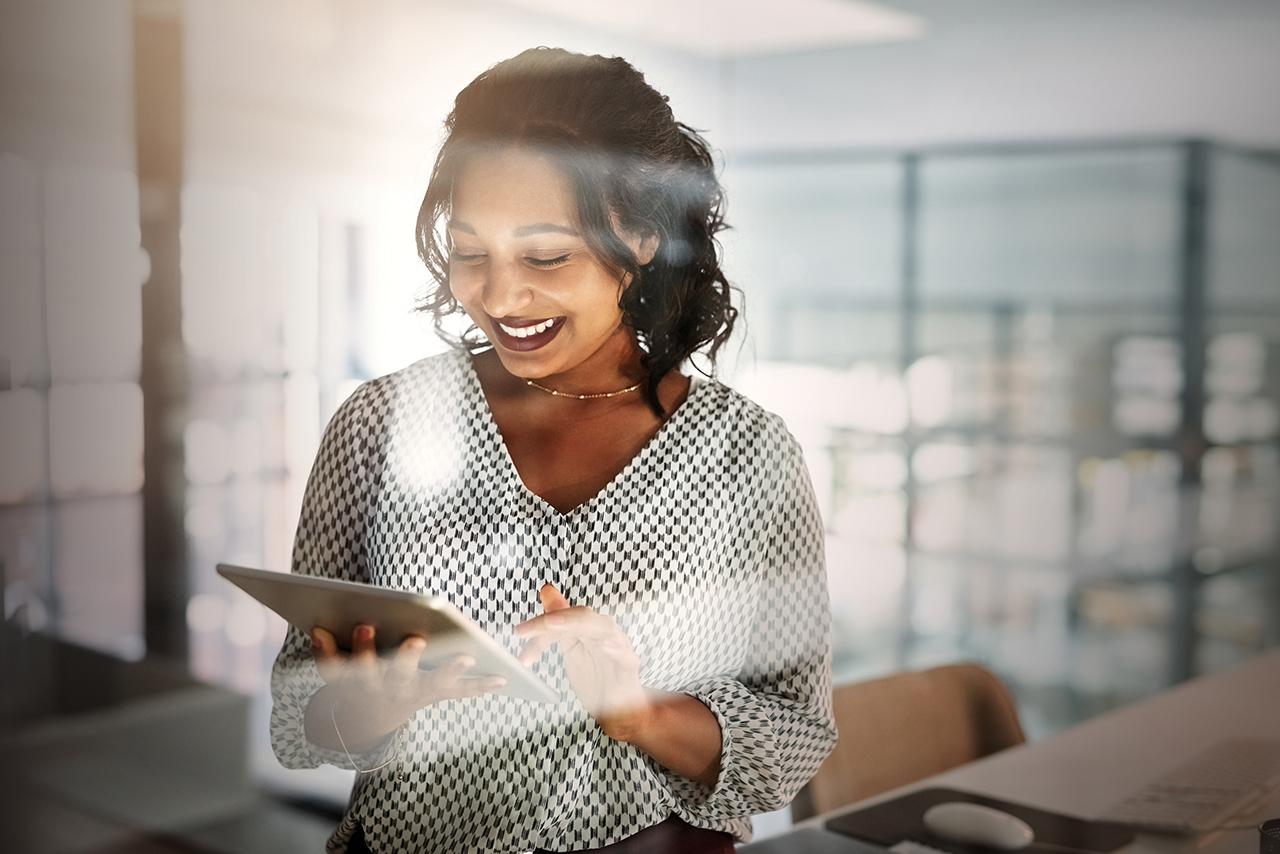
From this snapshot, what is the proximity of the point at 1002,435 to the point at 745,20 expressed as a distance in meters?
1.98

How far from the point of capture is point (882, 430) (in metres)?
2.96

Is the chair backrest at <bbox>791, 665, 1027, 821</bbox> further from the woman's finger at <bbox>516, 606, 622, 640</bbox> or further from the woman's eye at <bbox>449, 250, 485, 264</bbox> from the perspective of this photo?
the woman's eye at <bbox>449, 250, 485, 264</bbox>

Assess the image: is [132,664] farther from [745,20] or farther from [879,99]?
[879,99]

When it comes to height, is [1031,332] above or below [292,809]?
above

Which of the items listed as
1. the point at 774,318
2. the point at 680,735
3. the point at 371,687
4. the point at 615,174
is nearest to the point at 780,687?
the point at 680,735

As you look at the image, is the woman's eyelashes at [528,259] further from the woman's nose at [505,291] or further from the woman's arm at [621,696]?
the woman's arm at [621,696]

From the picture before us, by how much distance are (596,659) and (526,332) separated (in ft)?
0.94

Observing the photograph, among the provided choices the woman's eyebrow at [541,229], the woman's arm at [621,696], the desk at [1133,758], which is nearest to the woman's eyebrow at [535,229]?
the woman's eyebrow at [541,229]

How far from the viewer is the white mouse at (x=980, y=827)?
129 cm

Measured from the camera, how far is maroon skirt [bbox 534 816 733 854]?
1.00 metres

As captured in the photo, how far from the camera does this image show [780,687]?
1.04 m

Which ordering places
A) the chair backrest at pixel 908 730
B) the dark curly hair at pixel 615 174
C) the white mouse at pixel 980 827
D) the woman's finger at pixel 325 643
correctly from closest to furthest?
1. the woman's finger at pixel 325 643
2. the dark curly hair at pixel 615 174
3. the white mouse at pixel 980 827
4. the chair backrest at pixel 908 730

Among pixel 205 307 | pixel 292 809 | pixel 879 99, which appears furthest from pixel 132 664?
pixel 879 99

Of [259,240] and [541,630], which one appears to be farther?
[259,240]
